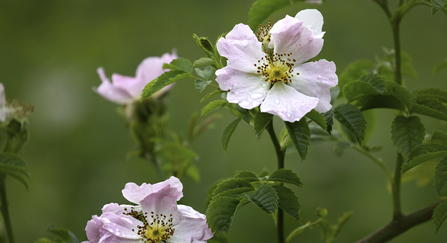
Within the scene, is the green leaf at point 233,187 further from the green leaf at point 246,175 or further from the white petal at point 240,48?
the white petal at point 240,48

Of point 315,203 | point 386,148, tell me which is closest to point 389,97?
point 315,203

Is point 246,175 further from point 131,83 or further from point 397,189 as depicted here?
point 131,83

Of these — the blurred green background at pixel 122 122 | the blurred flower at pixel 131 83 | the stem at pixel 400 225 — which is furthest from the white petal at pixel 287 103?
the blurred green background at pixel 122 122

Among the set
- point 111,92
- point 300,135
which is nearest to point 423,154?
point 300,135

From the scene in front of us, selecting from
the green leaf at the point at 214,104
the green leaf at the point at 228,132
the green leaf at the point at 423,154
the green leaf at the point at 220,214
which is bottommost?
the green leaf at the point at 423,154

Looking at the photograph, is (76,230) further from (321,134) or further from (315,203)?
→ (321,134)

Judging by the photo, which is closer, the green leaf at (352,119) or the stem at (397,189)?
the green leaf at (352,119)
